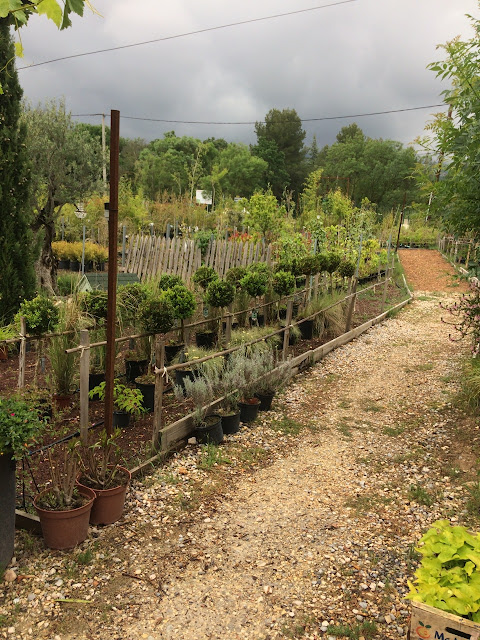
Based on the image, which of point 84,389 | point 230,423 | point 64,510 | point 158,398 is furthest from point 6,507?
point 230,423

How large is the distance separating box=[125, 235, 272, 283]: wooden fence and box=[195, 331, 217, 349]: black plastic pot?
3513 mm

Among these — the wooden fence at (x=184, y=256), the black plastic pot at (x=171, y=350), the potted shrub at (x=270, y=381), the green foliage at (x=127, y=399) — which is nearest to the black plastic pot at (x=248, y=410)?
the potted shrub at (x=270, y=381)

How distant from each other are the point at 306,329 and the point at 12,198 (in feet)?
14.8

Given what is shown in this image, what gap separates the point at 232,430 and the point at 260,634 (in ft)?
7.20

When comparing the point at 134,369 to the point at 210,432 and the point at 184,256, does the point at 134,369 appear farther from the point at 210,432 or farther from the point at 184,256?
the point at 184,256

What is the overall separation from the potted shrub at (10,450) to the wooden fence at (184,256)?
714 cm

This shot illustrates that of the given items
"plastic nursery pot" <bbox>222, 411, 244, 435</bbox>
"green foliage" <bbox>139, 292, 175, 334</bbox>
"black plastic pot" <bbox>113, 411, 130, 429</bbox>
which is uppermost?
"green foliage" <bbox>139, 292, 175, 334</bbox>

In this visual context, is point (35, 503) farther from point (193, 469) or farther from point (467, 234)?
point (467, 234)

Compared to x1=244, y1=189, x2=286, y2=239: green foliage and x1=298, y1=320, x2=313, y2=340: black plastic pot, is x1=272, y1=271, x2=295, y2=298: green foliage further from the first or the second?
x1=244, y1=189, x2=286, y2=239: green foliage

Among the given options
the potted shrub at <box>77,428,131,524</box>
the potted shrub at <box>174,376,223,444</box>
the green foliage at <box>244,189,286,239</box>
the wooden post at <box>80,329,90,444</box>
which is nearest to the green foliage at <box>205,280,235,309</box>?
the potted shrub at <box>174,376,223,444</box>

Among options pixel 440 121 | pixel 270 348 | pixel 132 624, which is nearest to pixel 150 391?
pixel 270 348

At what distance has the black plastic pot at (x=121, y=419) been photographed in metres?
3.91

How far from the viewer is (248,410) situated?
4512mm

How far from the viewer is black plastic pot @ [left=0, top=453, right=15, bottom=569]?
228 centimetres
